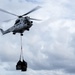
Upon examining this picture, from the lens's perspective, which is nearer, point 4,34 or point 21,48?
point 21,48

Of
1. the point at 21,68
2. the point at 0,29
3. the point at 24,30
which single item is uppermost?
the point at 0,29

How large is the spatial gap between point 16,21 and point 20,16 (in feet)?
6.61

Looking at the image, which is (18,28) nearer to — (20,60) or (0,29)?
(20,60)

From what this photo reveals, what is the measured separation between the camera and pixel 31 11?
118625mm

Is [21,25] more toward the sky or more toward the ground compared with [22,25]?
more toward the sky

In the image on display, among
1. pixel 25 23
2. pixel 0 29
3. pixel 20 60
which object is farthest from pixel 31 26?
pixel 0 29

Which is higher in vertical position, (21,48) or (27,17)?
(27,17)

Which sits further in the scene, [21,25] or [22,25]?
[21,25]

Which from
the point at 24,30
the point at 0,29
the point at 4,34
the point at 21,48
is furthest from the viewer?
the point at 0,29

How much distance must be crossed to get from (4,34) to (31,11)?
742 inches

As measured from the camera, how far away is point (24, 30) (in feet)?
387

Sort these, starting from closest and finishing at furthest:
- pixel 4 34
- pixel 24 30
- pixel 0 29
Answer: pixel 24 30 → pixel 4 34 → pixel 0 29

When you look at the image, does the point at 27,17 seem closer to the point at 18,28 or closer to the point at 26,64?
the point at 18,28

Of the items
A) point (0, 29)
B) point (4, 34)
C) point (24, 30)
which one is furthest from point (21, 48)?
point (0, 29)
